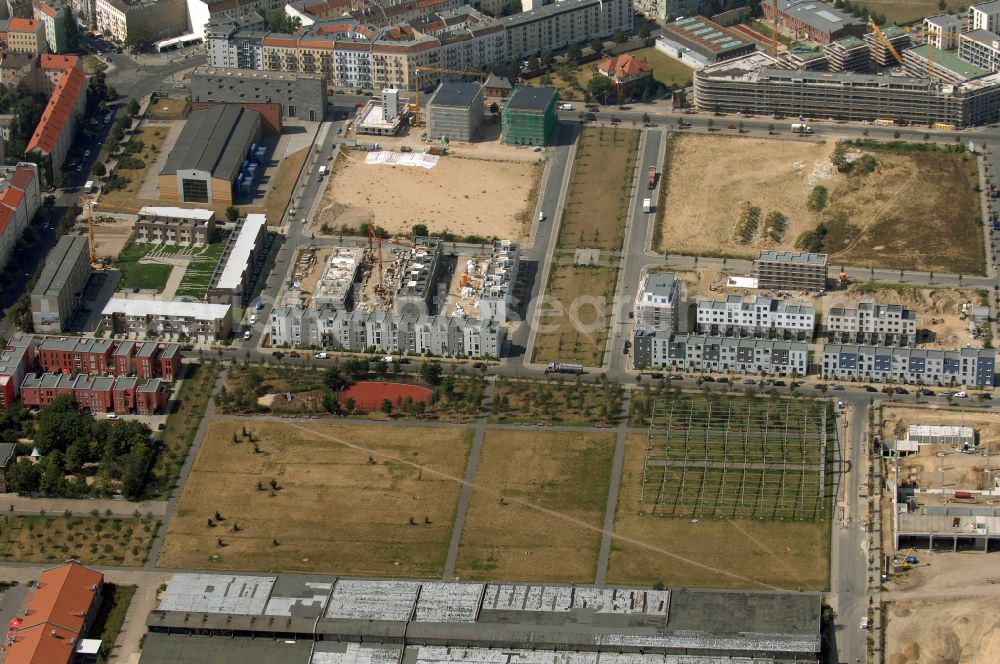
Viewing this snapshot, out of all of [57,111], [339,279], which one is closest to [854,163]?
[339,279]

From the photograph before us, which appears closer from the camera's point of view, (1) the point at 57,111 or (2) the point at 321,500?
(2) the point at 321,500

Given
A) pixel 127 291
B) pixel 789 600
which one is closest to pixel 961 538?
pixel 789 600

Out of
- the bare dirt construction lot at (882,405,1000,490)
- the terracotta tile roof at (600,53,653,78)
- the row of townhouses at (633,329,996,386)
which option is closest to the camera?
the bare dirt construction lot at (882,405,1000,490)

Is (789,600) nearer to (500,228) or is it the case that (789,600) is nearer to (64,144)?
(500,228)

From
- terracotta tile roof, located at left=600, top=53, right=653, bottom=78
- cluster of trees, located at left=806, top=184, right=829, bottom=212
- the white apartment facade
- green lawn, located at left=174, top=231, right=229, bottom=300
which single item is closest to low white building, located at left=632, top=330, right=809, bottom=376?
the white apartment facade

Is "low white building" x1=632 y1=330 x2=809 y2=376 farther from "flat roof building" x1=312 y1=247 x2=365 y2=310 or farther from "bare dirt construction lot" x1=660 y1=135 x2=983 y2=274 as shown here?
"flat roof building" x1=312 y1=247 x2=365 y2=310

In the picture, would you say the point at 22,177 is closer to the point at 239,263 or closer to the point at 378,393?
the point at 239,263

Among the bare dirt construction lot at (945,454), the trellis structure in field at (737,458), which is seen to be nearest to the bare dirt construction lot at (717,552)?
the trellis structure in field at (737,458)
